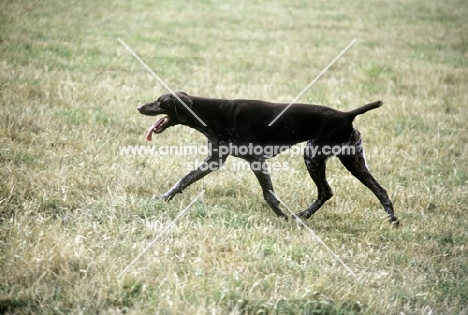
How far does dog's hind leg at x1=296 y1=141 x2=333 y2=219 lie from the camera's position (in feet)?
20.1

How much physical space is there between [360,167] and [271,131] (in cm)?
112

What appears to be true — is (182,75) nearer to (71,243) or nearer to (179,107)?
(179,107)

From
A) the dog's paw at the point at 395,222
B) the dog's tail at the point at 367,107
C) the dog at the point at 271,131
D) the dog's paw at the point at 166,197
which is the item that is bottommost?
the dog's paw at the point at 395,222

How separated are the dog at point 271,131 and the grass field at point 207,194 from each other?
0.36 meters

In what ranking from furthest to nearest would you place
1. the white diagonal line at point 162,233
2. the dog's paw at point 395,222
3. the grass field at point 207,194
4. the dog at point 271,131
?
the dog's paw at point 395,222
the dog at point 271,131
the white diagonal line at point 162,233
the grass field at point 207,194

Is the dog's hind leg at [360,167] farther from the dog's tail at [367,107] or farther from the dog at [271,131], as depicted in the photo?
the dog's tail at [367,107]

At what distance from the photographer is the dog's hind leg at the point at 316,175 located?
6137mm

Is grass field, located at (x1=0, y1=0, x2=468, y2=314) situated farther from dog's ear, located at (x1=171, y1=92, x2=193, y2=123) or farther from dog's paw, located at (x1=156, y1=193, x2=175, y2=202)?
dog's ear, located at (x1=171, y1=92, x2=193, y2=123)

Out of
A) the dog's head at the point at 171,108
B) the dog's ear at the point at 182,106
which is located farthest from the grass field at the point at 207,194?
the dog's ear at the point at 182,106

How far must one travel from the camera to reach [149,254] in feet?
16.0

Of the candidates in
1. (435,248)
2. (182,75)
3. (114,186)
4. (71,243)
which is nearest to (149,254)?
(71,243)

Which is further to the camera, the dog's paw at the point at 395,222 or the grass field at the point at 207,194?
the dog's paw at the point at 395,222

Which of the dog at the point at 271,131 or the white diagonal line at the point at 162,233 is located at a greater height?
the dog at the point at 271,131

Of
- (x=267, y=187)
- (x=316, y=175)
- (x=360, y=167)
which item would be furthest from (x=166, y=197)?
(x=360, y=167)
